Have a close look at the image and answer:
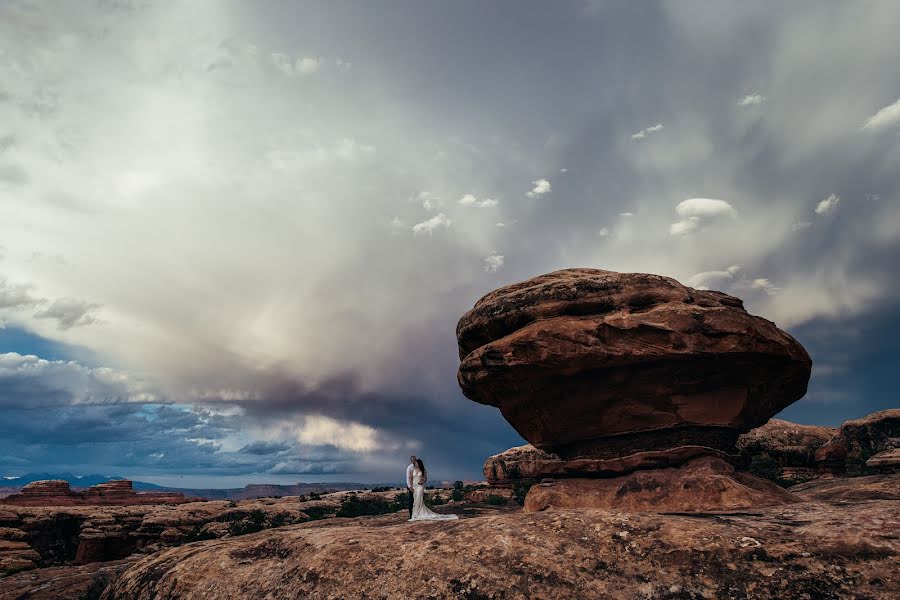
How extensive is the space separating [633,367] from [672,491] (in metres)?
4.95

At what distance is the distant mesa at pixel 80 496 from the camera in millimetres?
73438

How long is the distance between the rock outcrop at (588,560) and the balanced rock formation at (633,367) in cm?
768

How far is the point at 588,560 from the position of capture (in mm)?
10312

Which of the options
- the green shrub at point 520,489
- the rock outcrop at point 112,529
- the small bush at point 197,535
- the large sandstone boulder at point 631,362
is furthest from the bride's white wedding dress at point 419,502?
the small bush at point 197,535

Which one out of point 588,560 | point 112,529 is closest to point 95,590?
point 588,560

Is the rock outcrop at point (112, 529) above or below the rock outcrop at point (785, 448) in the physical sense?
below

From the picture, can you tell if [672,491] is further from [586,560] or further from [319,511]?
[319,511]

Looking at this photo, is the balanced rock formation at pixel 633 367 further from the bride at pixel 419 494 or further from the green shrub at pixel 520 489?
the green shrub at pixel 520 489

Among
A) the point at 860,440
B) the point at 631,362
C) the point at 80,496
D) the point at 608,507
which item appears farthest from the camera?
the point at 80,496

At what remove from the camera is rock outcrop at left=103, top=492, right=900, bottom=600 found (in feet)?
29.9

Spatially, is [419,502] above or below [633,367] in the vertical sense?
below

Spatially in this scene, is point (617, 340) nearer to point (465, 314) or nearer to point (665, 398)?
point (665, 398)

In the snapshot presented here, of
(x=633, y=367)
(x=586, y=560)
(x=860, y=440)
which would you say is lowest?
(x=586, y=560)

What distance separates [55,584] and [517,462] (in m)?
36.9
